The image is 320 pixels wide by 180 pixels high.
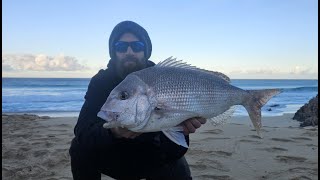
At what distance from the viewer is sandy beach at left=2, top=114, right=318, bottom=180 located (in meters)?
4.78

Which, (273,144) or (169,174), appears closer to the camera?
(169,174)

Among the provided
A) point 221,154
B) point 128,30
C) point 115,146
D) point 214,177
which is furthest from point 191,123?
point 221,154

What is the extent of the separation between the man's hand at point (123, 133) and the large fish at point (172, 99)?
0.95ft

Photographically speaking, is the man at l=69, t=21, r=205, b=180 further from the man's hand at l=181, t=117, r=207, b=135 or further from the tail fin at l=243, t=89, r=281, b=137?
the tail fin at l=243, t=89, r=281, b=137

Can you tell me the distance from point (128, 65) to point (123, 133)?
1075 millimetres

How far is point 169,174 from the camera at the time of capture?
3.69 metres

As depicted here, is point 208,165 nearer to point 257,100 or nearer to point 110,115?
point 257,100

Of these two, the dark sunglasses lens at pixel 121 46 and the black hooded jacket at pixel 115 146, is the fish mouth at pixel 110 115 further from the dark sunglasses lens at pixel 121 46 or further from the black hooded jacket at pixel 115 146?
the dark sunglasses lens at pixel 121 46

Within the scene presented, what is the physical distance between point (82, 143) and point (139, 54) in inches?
41.7

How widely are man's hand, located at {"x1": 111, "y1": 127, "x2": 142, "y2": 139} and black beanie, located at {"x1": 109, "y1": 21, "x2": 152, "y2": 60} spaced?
1.28m

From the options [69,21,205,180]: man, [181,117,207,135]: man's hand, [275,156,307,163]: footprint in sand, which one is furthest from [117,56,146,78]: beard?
[275,156,307,163]: footprint in sand

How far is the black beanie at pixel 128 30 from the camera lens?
4.04 m

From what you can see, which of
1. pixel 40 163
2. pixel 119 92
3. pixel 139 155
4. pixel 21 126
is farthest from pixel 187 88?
pixel 21 126

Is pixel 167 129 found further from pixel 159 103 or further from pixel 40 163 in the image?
pixel 40 163
